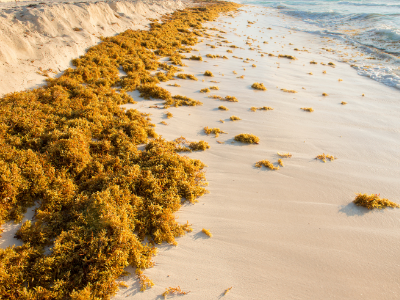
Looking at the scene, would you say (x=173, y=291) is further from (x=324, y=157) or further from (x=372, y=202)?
(x=324, y=157)

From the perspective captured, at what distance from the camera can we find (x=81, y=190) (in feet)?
12.2

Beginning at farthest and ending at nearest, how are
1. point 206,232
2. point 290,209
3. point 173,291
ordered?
1. point 290,209
2. point 206,232
3. point 173,291

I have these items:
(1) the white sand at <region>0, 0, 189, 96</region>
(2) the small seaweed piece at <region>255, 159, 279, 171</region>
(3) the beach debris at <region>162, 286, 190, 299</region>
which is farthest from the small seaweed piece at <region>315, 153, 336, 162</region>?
(1) the white sand at <region>0, 0, 189, 96</region>

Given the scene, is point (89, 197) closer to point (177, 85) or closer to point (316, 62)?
point (177, 85)

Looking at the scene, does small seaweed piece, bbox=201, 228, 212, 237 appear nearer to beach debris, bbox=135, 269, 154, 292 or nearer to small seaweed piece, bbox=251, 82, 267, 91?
beach debris, bbox=135, 269, 154, 292

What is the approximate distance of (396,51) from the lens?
16828 mm

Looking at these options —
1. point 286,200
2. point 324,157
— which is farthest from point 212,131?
point 324,157

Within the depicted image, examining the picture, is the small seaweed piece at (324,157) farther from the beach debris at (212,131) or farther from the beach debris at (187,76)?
the beach debris at (187,76)

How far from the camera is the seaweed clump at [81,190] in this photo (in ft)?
8.52

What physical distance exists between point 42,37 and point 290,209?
36.1 feet

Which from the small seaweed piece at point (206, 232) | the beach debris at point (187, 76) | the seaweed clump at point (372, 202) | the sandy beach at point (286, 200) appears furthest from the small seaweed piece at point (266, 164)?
the beach debris at point (187, 76)

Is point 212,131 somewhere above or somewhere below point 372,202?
above

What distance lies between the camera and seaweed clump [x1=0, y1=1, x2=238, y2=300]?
2.60m

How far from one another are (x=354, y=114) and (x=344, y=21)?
106ft
